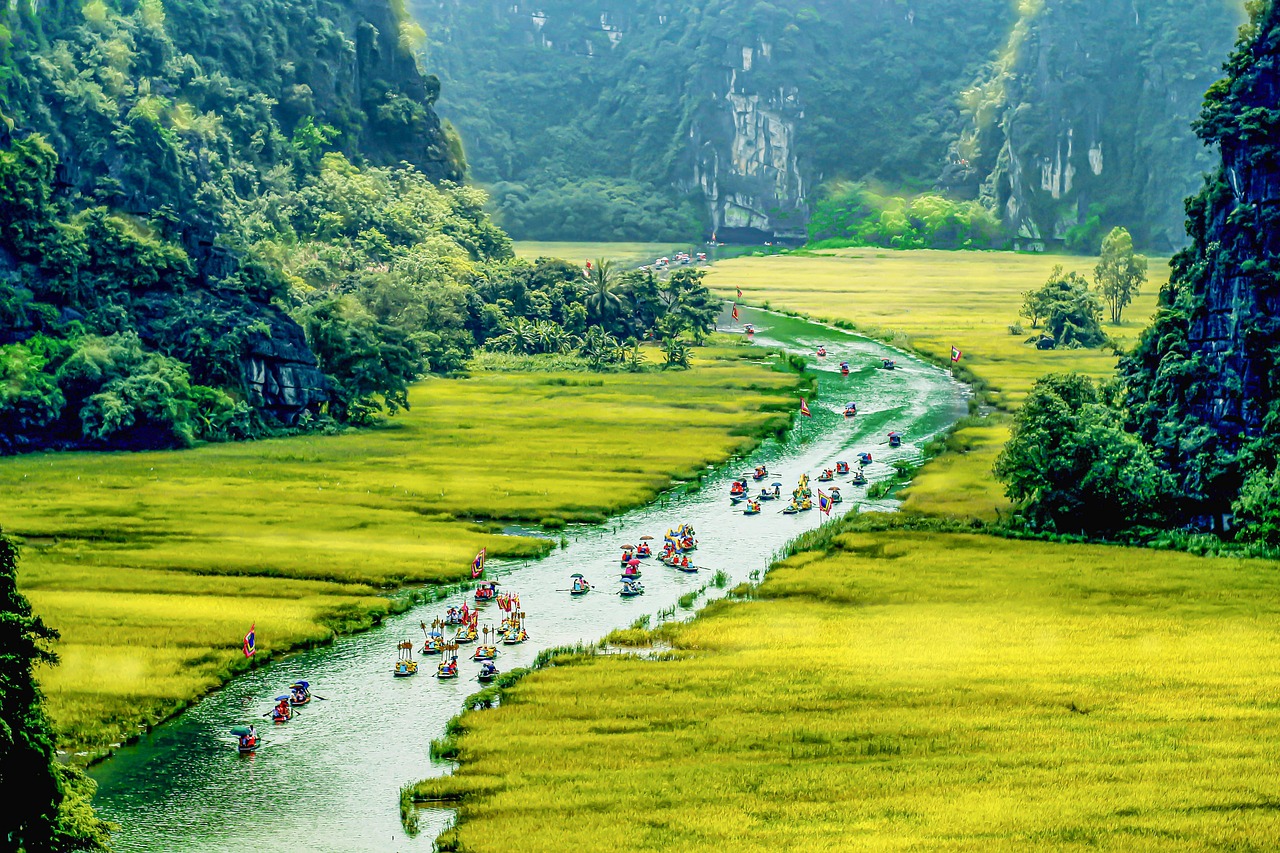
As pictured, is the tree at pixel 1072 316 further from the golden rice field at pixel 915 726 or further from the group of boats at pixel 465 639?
the group of boats at pixel 465 639

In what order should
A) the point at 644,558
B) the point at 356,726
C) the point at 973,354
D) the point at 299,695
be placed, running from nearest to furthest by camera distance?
the point at 356,726 → the point at 299,695 → the point at 644,558 → the point at 973,354

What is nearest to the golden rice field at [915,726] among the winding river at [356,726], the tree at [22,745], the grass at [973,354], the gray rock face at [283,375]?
the winding river at [356,726]

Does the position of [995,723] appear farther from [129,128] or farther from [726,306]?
[726,306]

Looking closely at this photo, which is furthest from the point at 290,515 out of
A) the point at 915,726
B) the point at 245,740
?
the point at 915,726

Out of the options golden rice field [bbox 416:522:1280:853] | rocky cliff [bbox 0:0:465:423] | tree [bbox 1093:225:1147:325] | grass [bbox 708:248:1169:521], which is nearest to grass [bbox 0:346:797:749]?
rocky cliff [bbox 0:0:465:423]

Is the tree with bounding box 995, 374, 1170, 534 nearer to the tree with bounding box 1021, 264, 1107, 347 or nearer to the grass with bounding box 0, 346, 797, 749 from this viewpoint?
the grass with bounding box 0, 346, 797, 749

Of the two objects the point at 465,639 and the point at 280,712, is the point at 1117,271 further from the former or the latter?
the point at 280,712
